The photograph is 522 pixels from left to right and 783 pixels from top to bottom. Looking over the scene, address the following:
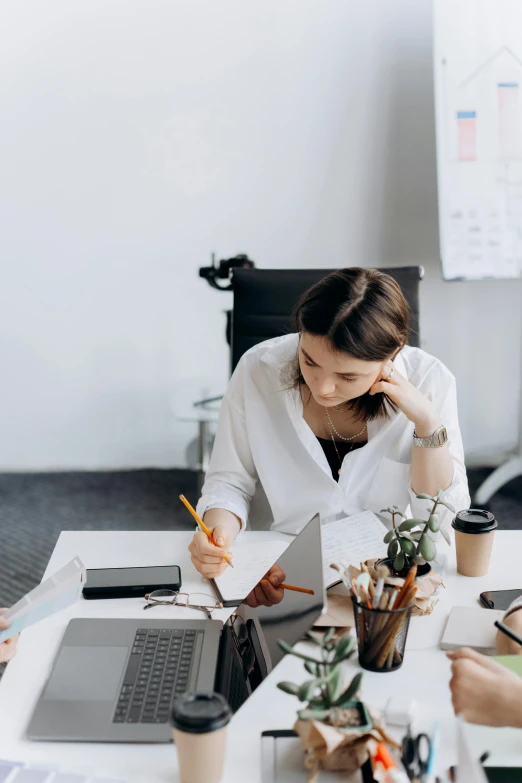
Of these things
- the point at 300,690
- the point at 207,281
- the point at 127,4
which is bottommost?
the point at 300,690

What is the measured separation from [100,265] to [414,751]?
2630mm

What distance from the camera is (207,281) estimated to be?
3.11 m

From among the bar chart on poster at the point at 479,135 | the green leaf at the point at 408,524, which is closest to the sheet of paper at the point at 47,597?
the green leaf at the point at 408,524

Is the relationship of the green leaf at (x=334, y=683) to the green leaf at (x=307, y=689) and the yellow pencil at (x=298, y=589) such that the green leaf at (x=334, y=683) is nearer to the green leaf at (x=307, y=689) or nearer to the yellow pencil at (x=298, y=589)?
the green leaf at (x=307, y=689)

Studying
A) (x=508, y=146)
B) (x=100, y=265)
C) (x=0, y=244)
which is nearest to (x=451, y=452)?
(x=508, y=146)

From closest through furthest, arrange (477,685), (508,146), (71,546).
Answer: (477,685)
(71,546)
(508,146)

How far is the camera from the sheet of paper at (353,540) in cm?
123

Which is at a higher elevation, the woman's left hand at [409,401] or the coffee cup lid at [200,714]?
the woman's left hand at [409,401]

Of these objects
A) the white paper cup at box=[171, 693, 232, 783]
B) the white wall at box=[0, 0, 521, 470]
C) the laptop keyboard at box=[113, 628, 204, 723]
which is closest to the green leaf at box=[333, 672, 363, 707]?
the white paper cup at box=[171, 693, 232, 783]

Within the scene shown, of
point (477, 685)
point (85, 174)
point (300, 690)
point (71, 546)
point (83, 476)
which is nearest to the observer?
point (300, 690)

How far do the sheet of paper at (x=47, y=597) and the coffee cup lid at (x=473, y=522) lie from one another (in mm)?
571

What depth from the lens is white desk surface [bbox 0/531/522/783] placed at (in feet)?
2.71

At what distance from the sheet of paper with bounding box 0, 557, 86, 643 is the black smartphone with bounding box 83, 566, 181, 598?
224 millimetres

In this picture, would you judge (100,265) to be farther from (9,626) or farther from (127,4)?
(9,626)
